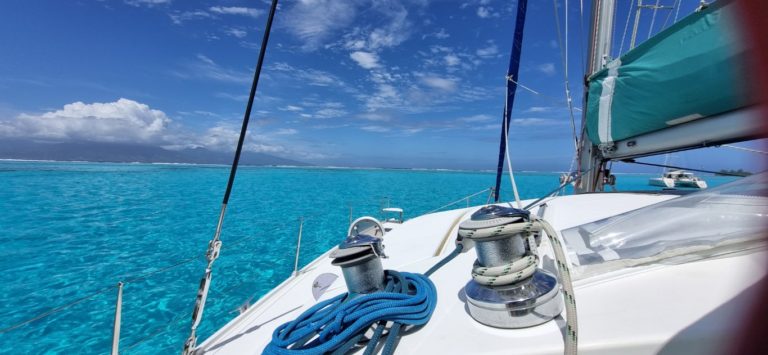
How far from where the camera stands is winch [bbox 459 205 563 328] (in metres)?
1.12

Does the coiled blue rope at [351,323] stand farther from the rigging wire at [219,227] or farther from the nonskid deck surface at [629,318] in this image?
the rigging wire at [219,227]

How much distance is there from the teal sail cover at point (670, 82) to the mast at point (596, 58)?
0.85 m

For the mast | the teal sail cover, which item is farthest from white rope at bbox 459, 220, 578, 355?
the mast

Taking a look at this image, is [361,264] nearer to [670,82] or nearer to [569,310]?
[569,310]

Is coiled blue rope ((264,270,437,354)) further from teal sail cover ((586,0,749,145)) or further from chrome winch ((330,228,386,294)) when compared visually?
teal sail cover ((586,0,749,145))

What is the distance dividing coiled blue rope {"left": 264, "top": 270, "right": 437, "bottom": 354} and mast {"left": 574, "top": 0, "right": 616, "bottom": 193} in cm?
335

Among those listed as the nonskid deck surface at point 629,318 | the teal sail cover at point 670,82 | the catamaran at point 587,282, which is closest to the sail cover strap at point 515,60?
the teal sail cover at point 670,82

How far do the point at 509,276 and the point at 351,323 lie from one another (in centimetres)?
66

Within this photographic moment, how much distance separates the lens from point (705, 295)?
1062 millimetres

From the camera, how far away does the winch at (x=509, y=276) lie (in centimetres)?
112

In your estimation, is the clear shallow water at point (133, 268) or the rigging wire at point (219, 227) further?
the clear shallow water at point (133, 268)

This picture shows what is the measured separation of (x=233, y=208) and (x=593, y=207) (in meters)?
14.2

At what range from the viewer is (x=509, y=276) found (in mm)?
1099

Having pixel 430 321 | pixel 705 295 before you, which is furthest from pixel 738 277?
pixel 430 321
